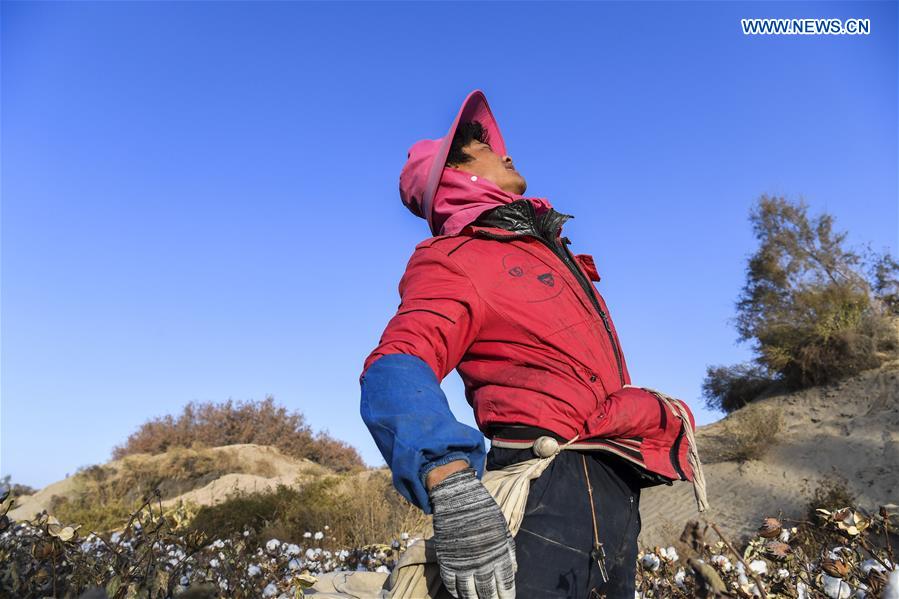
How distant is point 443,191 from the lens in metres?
2.55

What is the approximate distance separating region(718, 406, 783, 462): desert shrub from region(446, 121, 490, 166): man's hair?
434 inches

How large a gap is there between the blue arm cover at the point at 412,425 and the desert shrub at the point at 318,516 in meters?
6.92

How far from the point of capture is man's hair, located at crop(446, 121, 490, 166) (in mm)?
2734

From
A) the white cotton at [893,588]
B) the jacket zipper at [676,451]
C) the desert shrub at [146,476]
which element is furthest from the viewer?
the desert shrub at [146,476]

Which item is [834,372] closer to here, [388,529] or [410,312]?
[388,529]

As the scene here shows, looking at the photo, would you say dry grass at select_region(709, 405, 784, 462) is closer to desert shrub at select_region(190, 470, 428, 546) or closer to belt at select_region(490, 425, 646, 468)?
desert shrub at select_region(190, 470, 428, 546)

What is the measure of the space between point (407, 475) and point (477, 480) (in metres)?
0.17

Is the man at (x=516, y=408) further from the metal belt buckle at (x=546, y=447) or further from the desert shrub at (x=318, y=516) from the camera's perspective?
the desert shrub at (x=318, y=516)

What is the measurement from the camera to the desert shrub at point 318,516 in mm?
8789

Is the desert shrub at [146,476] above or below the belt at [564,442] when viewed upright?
above

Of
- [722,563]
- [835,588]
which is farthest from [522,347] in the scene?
[722,563]

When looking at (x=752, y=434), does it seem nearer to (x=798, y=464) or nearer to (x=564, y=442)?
(x=798, y=464)

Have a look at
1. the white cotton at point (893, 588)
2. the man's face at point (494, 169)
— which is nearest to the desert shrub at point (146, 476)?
the man's face at point (494, 169)

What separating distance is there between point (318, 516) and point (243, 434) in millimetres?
12515
